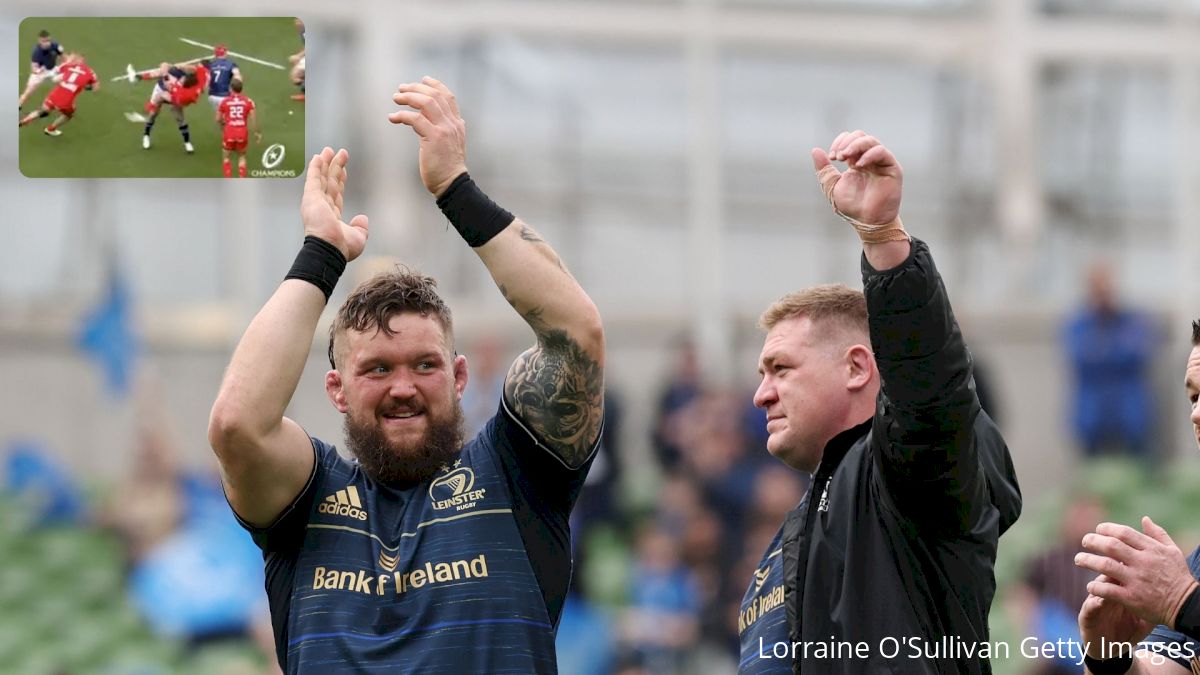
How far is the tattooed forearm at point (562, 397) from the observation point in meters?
3.87

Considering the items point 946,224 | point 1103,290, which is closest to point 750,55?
point 946,224

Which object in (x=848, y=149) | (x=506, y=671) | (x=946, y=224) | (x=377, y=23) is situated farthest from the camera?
(x=946, y=224)

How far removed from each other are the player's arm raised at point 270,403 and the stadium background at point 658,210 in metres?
7.51

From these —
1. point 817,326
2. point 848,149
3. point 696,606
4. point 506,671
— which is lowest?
point 696,606

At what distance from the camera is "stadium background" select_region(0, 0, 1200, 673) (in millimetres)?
12305

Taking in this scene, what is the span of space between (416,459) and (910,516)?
44.1 inches

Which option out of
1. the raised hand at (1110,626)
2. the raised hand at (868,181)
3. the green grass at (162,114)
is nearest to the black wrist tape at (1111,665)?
the raised hand at (1110,626)

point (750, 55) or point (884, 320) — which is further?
point (750, 55)

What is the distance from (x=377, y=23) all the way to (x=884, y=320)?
998 centimetres

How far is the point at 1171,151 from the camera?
13836 millimetres

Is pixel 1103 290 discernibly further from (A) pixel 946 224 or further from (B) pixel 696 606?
(B) pixel 696 606

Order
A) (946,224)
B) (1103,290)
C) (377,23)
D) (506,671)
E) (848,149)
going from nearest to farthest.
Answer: (848,149), (506,671), (1103,290), (377,23), (946,224)

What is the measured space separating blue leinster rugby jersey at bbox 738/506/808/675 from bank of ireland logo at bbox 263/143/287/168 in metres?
1.46

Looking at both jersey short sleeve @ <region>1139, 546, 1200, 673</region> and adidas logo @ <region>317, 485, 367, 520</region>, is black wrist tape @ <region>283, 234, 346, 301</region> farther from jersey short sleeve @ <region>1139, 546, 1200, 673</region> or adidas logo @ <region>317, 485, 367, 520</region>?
jersey short sleeve @ <region>1139, 546, 1200, 673</region>
